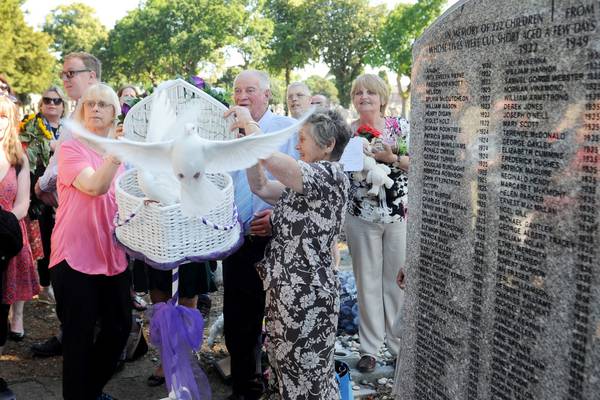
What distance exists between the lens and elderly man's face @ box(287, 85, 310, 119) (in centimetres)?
584

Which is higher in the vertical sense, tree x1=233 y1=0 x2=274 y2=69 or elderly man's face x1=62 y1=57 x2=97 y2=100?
tree x1=233 y1=0 x2=274 y2=69

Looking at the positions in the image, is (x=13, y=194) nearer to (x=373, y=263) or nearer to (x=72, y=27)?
(x=373, y=263)

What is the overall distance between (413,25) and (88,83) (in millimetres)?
26119

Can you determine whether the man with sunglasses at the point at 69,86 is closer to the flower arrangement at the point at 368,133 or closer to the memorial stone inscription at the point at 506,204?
the flower arrangement at the point at 368,133

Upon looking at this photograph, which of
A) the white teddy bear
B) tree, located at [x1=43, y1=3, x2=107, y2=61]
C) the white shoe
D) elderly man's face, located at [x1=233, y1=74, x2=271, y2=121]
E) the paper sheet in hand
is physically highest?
tree, located at [x1=43, y1=3, x2=107, y2=61]

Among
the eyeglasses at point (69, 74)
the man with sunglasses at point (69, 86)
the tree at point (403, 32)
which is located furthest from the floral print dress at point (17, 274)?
the tree at point (403, 32)

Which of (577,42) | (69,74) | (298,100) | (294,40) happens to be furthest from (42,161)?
(294,40)

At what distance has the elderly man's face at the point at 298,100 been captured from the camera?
5840 mm

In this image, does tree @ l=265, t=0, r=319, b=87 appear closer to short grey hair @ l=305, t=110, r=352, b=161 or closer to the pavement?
the pavement

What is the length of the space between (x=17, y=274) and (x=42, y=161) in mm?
1458

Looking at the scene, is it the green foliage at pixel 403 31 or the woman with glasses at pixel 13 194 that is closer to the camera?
the woman with glasses at pixel 13 194

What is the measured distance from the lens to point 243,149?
2.44 m

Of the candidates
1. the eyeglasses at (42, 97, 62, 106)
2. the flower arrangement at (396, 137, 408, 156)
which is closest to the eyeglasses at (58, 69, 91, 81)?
the eyeglasses at (42, 97, 62, 106)

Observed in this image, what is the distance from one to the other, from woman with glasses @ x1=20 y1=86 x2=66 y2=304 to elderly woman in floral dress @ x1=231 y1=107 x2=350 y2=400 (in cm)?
279
